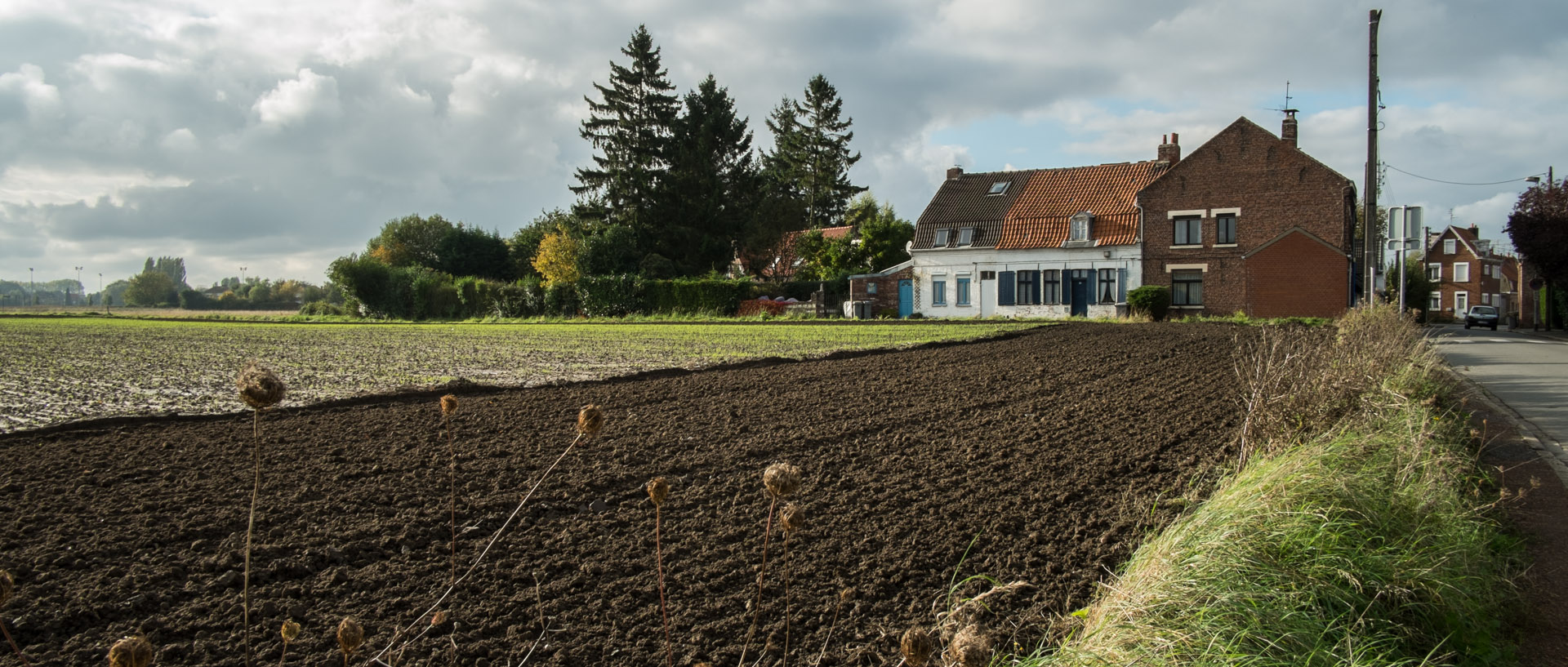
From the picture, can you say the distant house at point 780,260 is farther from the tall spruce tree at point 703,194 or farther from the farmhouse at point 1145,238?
the farmhouse at point 1145,238

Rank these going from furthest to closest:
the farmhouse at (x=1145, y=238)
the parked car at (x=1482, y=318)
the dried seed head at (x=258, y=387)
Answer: the parked car at (x=1482, y=318), the farmhouse at (x=1145, y=238), the dried seed head at (x=258, y=387)

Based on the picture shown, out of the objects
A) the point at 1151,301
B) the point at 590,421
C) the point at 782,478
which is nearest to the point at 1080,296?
the point at 1151,301

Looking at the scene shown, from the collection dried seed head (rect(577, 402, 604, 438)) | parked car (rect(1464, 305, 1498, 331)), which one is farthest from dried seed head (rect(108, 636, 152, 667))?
parked car (rect(1464, 305, 1498, 331))

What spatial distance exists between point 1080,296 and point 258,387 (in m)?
37.1

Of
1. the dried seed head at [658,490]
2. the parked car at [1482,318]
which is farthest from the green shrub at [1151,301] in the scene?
the dried seed head at [658,490]

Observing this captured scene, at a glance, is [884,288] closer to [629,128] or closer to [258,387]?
[629,128]

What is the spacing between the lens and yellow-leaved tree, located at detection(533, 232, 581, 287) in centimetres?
4638

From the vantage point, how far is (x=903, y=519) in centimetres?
465

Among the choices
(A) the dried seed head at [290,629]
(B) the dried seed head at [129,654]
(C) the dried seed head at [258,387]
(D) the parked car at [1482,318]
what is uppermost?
(C) the dried seed head at [258,387]

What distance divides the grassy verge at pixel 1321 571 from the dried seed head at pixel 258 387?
7.56 ft

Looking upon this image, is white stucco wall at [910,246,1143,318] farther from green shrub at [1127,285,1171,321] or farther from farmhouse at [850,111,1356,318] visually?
green shrub at [1127,285,1171,321]

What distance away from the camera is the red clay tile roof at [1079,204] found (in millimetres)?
36656

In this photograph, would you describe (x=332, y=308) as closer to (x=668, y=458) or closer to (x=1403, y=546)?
(x=668, y=458)

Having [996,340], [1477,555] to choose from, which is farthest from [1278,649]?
[996,340]
